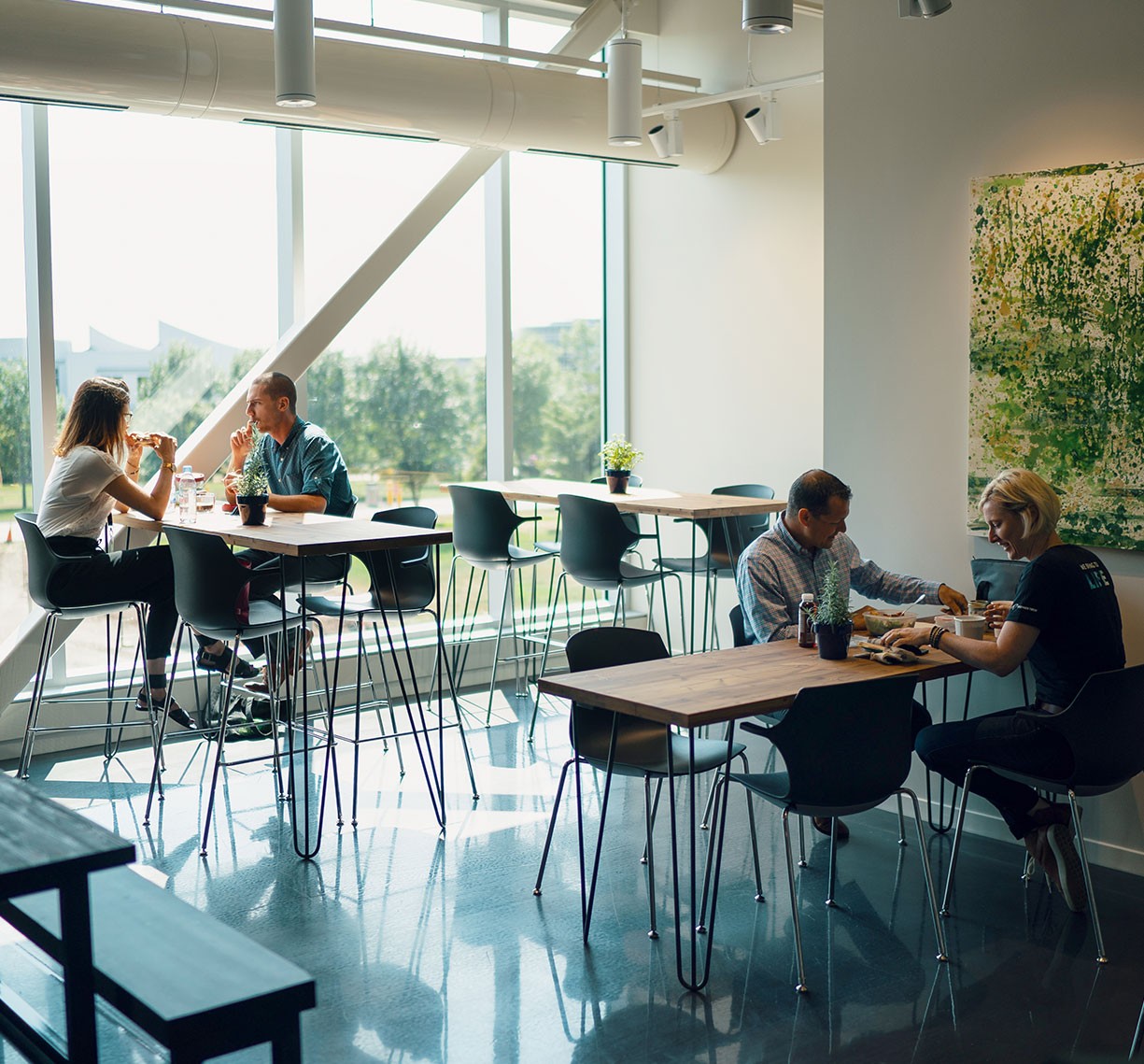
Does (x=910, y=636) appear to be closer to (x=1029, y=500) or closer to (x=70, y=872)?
(x=1029, y=500)

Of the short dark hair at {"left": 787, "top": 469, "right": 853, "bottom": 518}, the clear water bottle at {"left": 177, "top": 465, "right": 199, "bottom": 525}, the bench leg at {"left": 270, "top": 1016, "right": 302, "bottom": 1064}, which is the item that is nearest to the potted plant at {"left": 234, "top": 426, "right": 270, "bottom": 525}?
the clear water bottle at {"left": 177, "top": 465, "right": 199, "bottom": 525}

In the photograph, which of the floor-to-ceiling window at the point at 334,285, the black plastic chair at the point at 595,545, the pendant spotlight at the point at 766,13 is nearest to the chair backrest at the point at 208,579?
the floor-to-ceiling window at the point at 334,285

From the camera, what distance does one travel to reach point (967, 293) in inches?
179

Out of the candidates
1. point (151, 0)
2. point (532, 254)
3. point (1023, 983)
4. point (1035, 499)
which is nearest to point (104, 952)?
point (1023, 983)

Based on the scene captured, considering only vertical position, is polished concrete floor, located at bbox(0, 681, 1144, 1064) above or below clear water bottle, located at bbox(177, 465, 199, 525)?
below

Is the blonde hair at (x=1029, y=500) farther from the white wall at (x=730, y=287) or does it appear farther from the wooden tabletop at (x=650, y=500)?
the white wall at (x=730, y=287)

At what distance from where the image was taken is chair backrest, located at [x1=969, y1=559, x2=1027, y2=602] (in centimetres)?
437

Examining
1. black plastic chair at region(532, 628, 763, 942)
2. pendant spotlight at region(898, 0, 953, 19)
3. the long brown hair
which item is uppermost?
pendant spotlight at region(898, 0, 953, 19)

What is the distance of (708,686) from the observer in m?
3.42

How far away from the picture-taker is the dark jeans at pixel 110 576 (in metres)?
4.96

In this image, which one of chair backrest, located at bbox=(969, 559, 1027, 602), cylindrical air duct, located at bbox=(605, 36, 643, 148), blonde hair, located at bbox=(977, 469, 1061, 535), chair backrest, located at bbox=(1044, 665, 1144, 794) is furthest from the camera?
cylindrical air duct, located at bbox=(605, 36, 643, 148)

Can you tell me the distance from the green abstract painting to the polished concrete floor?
1.29 meters

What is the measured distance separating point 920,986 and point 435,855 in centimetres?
175

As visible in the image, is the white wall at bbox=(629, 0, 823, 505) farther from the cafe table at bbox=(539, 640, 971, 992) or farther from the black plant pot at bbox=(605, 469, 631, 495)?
the cafe table at bbox=(539, 640, 971, 992)
